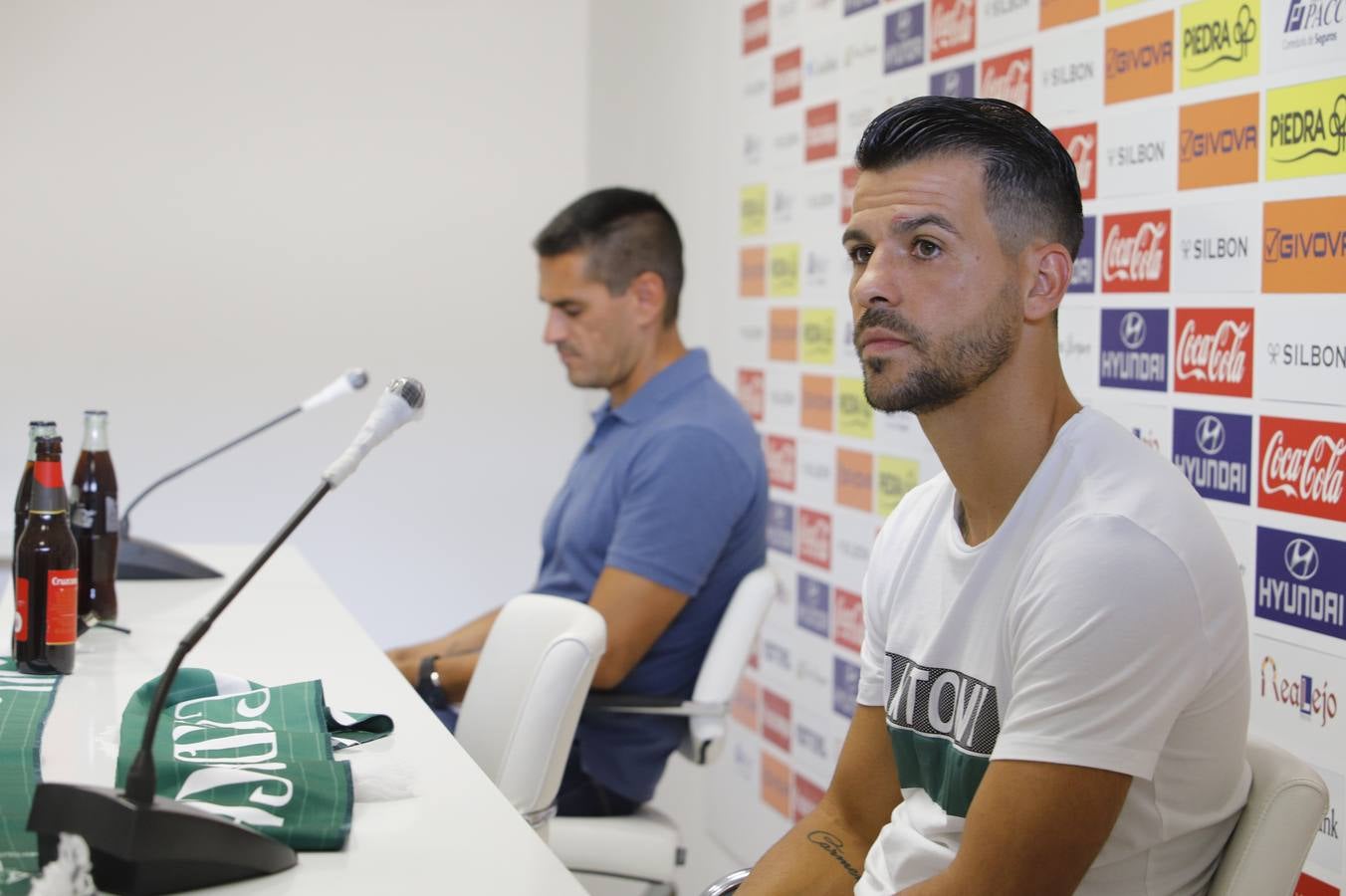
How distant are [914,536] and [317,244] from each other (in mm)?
3329

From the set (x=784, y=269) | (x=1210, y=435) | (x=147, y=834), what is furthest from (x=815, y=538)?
(x=147, y=834)

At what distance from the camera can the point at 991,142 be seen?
1.34 metres

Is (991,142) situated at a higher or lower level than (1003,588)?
higher

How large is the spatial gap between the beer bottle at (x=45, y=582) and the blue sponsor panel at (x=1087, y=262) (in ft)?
4.94

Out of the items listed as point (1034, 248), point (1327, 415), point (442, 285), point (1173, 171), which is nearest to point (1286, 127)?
point (1173, 171)

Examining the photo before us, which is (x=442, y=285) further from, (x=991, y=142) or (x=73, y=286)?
(x=991, y=142)

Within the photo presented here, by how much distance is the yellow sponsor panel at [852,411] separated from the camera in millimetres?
2936

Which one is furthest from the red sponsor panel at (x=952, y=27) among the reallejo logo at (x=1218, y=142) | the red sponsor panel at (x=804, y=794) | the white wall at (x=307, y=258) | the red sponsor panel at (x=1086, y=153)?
the white wall at (x=307, y=258)

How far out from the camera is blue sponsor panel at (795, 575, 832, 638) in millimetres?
3131

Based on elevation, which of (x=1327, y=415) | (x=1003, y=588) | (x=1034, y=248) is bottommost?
(x=1003, y=588)

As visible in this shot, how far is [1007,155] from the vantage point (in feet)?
4.39

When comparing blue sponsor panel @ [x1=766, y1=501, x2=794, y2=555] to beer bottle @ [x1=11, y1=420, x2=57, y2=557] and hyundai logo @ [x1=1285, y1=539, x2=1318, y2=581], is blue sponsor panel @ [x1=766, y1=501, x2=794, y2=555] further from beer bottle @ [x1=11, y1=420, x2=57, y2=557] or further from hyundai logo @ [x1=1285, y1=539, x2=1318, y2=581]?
beer bottle @ [x1=11, y1=420, x2=57, y2=557]

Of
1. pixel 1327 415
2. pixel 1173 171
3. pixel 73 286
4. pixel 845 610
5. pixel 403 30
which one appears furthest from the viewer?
pixel 403 30

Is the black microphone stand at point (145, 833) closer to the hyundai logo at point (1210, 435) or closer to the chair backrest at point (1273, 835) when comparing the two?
the chair backrest at point (1273, 835)
